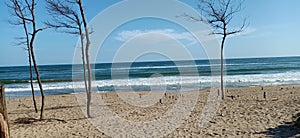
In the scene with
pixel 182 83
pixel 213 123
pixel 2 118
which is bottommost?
pixel 182 83

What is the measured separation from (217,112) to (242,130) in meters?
2.44

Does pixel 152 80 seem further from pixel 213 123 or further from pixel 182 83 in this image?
pixel 213 123

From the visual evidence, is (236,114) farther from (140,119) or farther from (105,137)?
(105,137)

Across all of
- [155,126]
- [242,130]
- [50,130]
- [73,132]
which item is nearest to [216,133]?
[242,130]

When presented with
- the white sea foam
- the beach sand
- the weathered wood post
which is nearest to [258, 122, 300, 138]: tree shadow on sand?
the beach sand

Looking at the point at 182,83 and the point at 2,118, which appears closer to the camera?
the point at 2,118

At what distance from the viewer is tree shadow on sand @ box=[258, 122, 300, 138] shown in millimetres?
5957

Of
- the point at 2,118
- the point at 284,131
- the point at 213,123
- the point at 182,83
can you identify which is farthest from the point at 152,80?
the point at 2,118

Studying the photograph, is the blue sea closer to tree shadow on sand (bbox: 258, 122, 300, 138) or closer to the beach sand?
the beach sand

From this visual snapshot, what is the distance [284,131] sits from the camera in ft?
20.5

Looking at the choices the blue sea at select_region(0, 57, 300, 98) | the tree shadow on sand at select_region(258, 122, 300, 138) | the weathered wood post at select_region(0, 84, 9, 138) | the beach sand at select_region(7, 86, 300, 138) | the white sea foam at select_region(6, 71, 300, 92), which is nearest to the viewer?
the weathered wood post at select_region(0, 84, 9, 138)

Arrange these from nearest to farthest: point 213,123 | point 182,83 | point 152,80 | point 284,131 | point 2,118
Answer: point 2,118, point 284,131, point 213,123, point 182,83, point 152,80

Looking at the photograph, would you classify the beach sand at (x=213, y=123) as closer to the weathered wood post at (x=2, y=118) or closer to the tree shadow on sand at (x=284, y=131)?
the tree shadow on sand at (x=284, y=131)

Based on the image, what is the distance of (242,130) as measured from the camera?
6.51 metres
